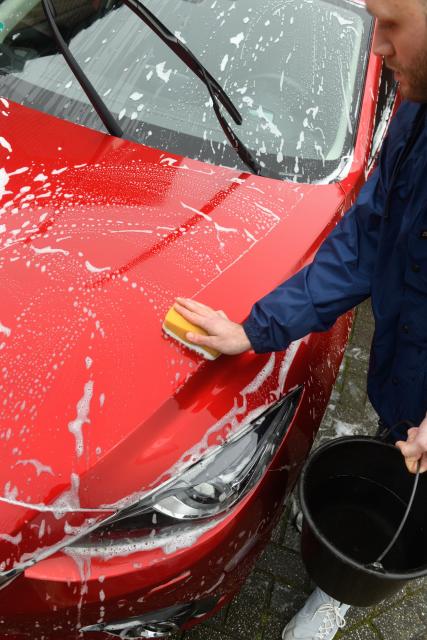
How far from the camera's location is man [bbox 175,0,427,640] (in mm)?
1296

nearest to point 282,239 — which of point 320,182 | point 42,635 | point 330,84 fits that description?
point 320,182

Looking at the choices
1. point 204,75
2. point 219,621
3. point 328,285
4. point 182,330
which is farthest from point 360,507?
point 204,75

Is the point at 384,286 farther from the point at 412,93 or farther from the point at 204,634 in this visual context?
the point at 204,634

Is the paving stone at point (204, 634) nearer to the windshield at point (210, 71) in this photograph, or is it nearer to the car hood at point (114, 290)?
the car hood at point (114, 290)

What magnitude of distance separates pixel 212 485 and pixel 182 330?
35 cm

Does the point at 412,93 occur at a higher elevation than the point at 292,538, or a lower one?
higher

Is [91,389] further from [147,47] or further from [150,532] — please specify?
[147,47]

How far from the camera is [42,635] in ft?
4.32

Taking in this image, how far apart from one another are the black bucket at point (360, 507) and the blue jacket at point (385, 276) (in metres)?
0.17

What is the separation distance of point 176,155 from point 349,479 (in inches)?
42.2

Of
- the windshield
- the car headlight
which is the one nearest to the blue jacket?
the car headlight

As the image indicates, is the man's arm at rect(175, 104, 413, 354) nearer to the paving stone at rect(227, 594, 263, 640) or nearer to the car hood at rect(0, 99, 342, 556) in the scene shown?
the car hood at rect(0, 99, 342, 556)

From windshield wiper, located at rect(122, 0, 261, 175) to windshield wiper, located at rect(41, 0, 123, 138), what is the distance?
227mm

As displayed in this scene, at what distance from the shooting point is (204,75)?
5.98ft
